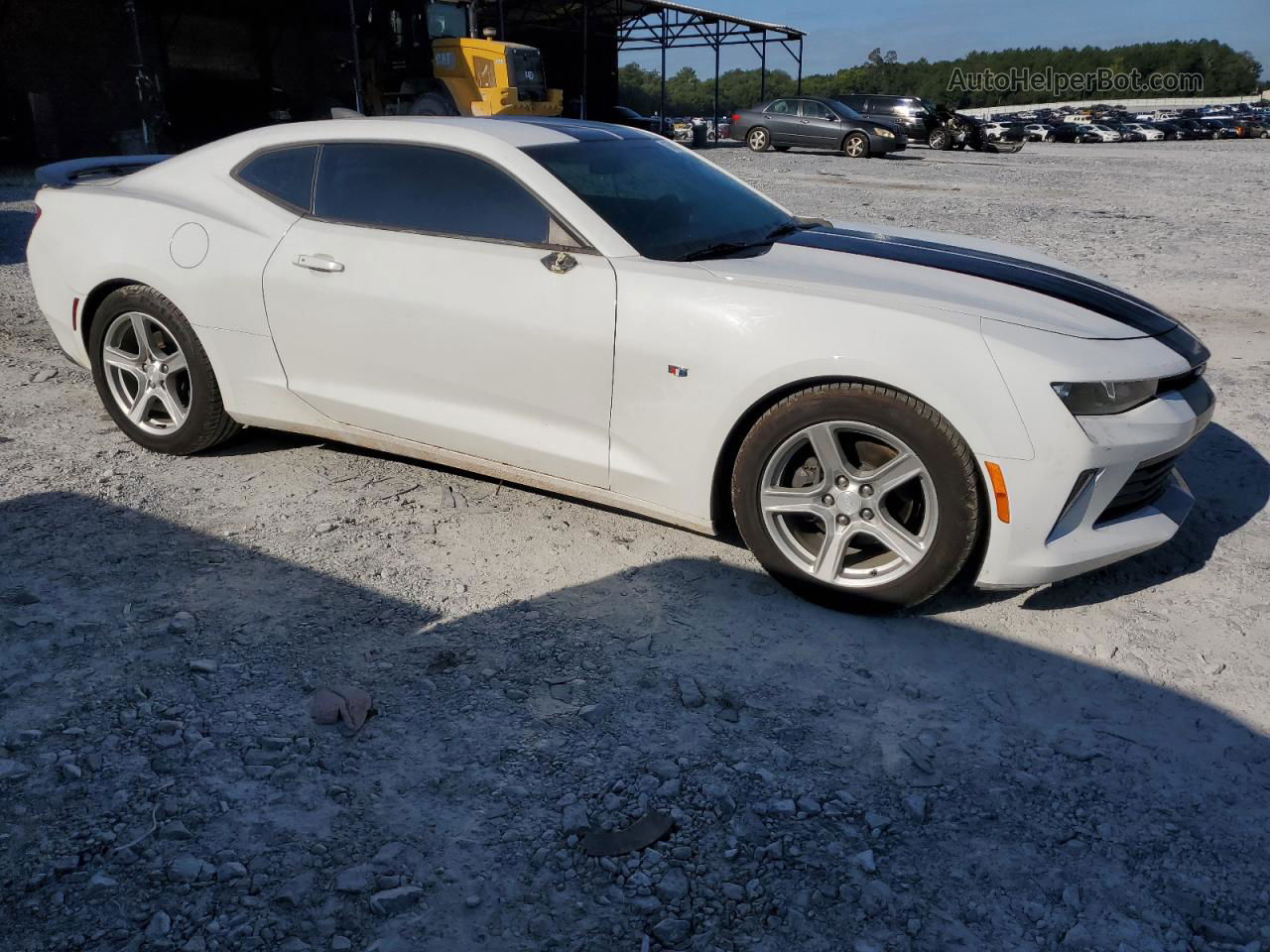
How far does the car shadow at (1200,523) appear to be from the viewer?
3576mm

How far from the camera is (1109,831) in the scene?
7.91ft

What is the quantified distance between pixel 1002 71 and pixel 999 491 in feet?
495

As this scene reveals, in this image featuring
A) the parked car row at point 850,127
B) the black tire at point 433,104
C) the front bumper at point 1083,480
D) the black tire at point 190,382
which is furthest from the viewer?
the parked car row at point 850,127

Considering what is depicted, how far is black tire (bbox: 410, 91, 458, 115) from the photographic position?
1919 centimetres

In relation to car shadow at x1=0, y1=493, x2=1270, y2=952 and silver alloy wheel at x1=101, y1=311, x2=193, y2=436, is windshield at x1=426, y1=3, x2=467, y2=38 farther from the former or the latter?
car shadow at x1=0, y1=493, x2=1270, y2=952

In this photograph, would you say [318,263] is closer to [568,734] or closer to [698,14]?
[568,734]

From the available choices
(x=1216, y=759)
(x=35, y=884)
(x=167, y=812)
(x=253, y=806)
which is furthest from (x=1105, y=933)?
(x=35, y=884)

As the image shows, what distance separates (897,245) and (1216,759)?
7.09 ft

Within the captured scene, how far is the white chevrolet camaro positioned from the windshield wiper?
0.08 feet

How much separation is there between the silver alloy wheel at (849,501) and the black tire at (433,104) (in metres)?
17.5

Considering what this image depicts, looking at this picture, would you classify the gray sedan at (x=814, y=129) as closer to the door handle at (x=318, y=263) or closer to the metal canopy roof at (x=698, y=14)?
the metal canopy roof at (x=698, y=14)

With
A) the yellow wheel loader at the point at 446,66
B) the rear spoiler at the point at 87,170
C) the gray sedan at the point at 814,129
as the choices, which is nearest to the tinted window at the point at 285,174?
the rear spoiler at the point at 87,170

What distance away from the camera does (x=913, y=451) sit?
3.13 metres

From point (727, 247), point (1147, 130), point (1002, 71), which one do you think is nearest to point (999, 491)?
point (727, 247)
